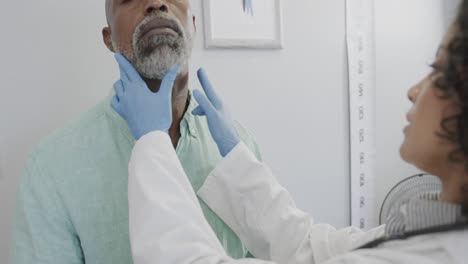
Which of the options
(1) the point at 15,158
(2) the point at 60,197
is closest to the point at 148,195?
(2) the point at 60,197

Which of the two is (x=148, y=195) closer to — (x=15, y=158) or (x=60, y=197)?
(x=60, y=197)

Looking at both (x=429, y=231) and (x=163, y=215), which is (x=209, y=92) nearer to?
(x=163, y=215)

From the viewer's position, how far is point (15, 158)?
1081 millimetres

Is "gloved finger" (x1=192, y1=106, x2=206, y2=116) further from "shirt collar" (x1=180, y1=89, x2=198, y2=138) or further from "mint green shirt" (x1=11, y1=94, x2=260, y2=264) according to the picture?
"mint green shirt" (x1=11, y1=94, x2=260, y2=264)

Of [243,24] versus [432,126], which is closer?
[432,126]

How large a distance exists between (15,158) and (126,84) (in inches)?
16.1

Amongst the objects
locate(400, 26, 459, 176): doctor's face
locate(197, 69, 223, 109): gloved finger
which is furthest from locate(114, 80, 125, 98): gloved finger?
locate(400, 26, 459, 176): doctor's face

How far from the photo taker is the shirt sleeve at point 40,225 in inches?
33.5

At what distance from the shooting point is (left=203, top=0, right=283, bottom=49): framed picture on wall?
1.30 metres

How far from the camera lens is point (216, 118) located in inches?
40.3

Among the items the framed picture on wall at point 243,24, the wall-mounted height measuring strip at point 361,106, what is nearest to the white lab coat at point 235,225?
the framed picture on wall at point 243,24

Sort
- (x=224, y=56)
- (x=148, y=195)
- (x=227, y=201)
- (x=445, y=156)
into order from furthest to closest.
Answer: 1. (x=224, y=56)
2. (x=227, y=201)
3. (x=148, y=195)
4. (x=445, y=156)

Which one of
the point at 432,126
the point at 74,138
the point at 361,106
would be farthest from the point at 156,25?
the point at 361,106

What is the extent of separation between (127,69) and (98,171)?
237 millimetres
